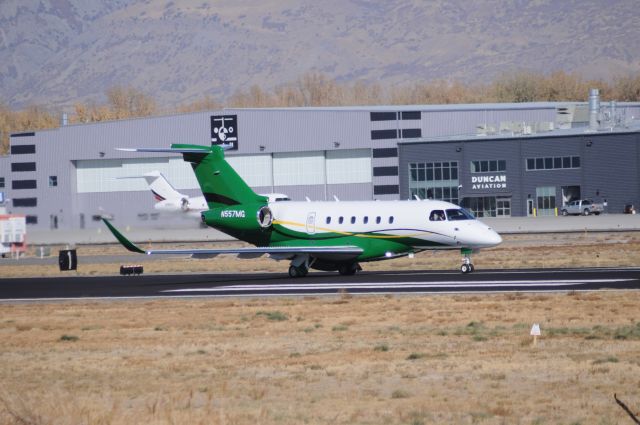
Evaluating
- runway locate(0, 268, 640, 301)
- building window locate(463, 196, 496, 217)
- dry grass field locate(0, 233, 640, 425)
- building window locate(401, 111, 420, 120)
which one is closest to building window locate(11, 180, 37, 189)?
building window locate(401, 111, 420, 120)

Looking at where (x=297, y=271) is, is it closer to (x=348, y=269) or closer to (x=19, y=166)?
(x=348, y=269)

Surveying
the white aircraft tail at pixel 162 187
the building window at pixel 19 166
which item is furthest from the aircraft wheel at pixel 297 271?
the building window at pixel 19 166

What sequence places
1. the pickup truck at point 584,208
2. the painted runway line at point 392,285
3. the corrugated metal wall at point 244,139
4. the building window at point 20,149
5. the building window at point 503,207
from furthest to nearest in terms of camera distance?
the building window at point 20,149 → the corrugated metal wall at point 244,139 → the building window at point 503,207 → the pickup truck at point 584,208 → the painted runway line at point 392,285

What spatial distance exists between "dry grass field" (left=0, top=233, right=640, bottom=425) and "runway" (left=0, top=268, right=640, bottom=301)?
2424mm

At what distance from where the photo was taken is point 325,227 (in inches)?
1713

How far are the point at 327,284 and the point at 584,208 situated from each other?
6342cm

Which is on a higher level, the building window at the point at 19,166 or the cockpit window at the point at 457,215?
the building window at the point at 19,166

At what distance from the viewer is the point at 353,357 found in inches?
880

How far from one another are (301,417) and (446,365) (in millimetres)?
4901

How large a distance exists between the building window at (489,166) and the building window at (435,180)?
6.20ft

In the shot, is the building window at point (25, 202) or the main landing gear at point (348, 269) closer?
the main landing gear at point (348, 269)

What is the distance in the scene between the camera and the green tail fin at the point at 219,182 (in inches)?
1769

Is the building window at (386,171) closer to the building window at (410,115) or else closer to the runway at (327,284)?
the building window at (410,115)

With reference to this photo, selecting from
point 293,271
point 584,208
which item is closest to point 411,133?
point 584,208
